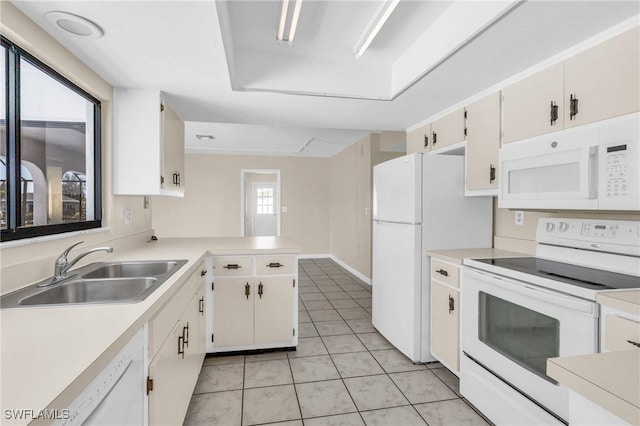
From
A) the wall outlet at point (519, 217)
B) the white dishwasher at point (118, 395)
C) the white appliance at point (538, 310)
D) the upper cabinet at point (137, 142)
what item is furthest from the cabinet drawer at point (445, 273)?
the upper cabinet at point (137, 142)

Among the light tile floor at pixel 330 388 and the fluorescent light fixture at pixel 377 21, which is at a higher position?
the fluorescent light fixture at pixel 377 21

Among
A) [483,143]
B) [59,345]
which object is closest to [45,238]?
[59,345]

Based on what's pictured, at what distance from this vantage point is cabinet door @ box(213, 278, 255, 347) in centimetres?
261

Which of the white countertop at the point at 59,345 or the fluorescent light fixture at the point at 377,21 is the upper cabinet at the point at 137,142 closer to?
the white countertop at the point at 59,345

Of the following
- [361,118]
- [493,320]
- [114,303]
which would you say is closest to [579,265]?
[493,320]

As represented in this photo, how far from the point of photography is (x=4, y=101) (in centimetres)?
138

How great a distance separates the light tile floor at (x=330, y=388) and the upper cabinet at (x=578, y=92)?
5.85 ft

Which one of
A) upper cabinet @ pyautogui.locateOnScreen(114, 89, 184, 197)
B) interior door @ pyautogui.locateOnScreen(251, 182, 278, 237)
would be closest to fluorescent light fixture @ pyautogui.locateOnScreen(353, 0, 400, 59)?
upper cabinet @ pyautogui.locateOnScreen(114, 89, 184, 197)

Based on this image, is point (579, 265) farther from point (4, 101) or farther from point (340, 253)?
point (340, 253)

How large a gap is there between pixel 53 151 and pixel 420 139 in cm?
290

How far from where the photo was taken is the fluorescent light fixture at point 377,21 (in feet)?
5.13

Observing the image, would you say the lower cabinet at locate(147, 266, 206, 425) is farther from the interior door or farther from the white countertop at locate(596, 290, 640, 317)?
the interior door

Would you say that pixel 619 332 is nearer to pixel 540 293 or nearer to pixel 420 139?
pixel 540 293

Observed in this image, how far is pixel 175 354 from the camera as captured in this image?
1557 millimetres
